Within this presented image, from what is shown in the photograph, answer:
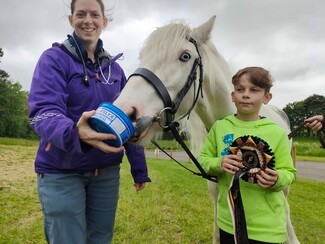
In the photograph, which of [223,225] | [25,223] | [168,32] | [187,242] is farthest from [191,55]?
[25,223]

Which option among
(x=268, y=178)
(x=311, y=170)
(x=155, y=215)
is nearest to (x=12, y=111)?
(x=311, y=170)

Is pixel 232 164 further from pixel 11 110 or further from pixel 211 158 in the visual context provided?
pixel 11 110

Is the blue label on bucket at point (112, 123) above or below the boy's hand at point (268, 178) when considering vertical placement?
above

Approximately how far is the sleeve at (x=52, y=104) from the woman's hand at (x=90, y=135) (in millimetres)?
39

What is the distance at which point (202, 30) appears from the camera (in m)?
2.09

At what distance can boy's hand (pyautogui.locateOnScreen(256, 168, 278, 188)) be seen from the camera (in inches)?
65.4

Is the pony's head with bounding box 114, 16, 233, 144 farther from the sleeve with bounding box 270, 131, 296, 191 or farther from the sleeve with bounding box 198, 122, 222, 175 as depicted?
the sleeve with bounding box 270, 131, 296, 191

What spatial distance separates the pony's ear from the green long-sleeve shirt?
25.0 inches

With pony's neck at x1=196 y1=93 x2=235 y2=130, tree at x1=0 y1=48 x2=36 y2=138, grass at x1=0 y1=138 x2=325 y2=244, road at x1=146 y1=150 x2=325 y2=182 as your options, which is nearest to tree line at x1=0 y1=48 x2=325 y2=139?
tree at x1=0 y1=48 x2=36 y2=138

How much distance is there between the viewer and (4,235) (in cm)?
404

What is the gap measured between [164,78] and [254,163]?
2.46 feet

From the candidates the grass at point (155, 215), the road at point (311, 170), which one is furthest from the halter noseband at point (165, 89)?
the road at point (311, 170)

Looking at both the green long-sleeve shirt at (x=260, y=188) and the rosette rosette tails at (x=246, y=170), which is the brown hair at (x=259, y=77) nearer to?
the green long-sleeve shirt at (x=260, y=188)

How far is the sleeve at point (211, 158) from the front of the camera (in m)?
1.90
